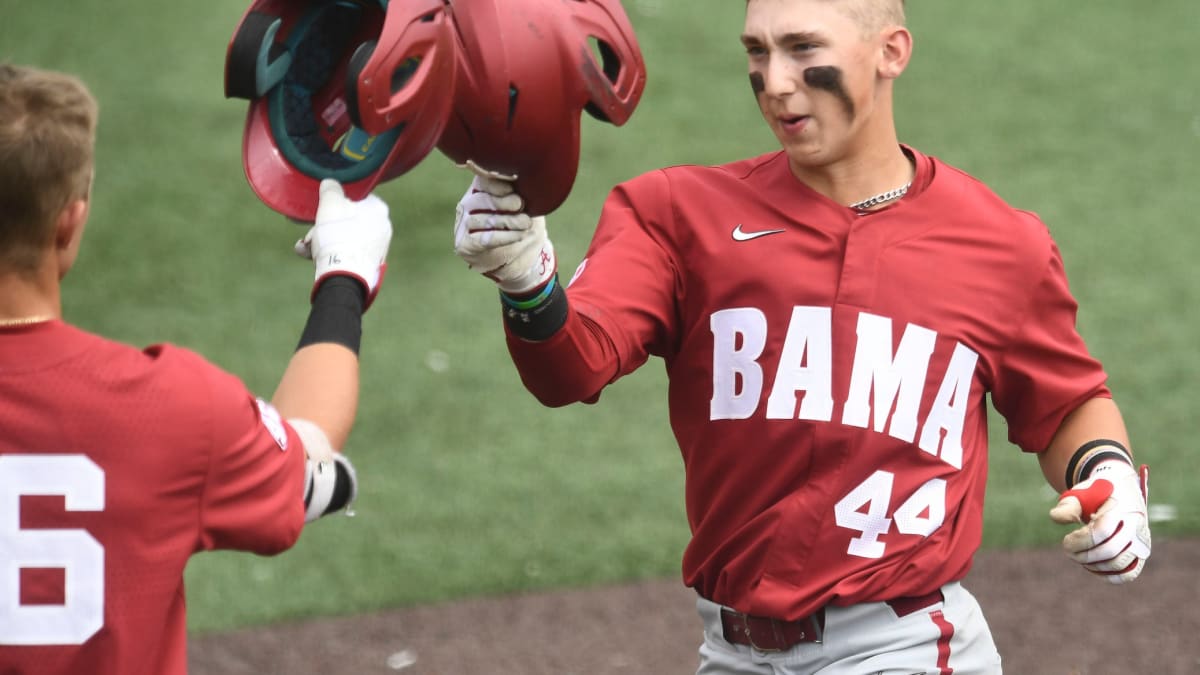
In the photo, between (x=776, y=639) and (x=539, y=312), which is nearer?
(x=539, y=312)

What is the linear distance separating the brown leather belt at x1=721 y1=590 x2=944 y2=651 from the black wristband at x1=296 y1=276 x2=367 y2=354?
41.7 inches

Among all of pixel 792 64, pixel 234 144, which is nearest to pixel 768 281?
pixel 792 64

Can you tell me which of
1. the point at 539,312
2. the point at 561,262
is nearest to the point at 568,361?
the point at 539,312

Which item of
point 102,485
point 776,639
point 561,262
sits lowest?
point 561,262

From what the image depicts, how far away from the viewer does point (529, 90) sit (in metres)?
3.01

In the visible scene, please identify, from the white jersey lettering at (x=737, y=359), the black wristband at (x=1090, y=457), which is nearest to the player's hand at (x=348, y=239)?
the white jersey lettering at (x=737, y=359)

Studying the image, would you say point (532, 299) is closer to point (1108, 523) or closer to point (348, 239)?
point (348, 239)

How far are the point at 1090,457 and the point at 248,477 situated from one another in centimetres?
185

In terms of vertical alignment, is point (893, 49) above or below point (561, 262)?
above

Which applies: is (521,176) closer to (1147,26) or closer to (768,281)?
(768,281)

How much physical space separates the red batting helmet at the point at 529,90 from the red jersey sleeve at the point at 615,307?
286mm

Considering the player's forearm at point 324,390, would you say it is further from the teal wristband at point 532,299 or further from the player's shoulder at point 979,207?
the player's shoulder at point 979,207

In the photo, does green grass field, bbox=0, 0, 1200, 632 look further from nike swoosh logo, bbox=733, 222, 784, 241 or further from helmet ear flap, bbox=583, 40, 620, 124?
helmet ear flap, bbox=583, 40, 620, 124

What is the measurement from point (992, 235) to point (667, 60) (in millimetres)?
8155
